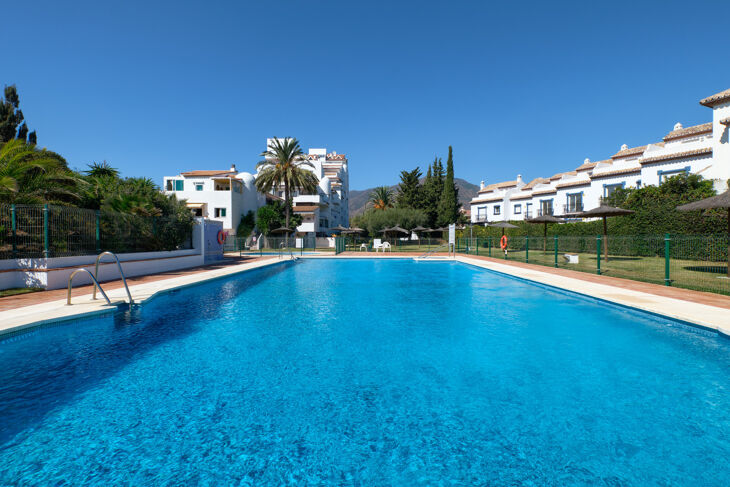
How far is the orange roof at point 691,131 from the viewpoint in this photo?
1064 inches

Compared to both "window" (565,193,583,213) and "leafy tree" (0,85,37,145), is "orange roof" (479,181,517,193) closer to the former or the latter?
"window" (565,193,583,213)

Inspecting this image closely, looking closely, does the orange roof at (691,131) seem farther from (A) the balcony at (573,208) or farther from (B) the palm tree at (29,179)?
(B) the palm tree at (29,179)

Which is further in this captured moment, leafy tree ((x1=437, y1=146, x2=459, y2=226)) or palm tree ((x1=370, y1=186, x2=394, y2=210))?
palm tree ((x1=370, y1=186, x2=394, y2=210))

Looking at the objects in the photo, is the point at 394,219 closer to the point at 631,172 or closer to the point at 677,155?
the point at 631,172

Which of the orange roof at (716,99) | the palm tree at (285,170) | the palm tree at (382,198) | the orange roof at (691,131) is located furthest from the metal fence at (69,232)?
the palm tree at (382,198)

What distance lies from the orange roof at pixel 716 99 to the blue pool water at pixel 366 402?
24223mm

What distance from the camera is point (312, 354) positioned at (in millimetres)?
5750

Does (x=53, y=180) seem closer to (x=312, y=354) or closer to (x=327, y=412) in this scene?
(x=312, y=354)

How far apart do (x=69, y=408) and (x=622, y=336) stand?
8.59m

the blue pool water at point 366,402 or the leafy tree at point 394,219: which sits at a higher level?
the leafy tree at point 394,219

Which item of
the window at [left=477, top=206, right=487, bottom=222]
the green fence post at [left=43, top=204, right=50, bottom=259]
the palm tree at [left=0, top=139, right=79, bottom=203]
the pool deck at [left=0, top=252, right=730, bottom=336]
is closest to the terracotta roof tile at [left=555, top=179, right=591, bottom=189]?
the window at [left=477, top=206, right=487, bottom=222]

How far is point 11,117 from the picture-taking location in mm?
33688

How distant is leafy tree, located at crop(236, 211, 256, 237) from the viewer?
42987mm

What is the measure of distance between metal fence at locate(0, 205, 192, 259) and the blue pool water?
5915 millimetres
